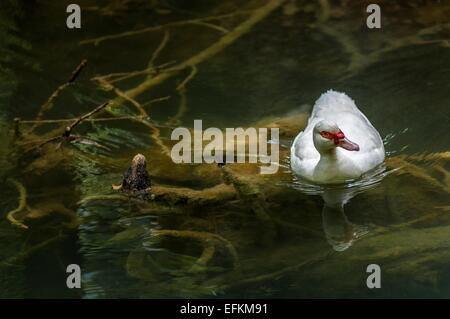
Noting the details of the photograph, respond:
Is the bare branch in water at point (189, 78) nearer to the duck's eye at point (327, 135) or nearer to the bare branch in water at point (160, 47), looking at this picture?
the bare branch in water at point (160, 47)

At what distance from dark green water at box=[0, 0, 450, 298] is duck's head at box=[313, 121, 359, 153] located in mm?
412

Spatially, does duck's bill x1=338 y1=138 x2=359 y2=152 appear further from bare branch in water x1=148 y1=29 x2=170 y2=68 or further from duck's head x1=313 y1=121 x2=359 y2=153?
bare branch in water x1=148 y1=29 x2=170 y2=68

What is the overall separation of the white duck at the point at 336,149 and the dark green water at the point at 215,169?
202 mm

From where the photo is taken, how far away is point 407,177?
28.9 feet

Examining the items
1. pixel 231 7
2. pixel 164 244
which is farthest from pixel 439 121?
pixel 231 7

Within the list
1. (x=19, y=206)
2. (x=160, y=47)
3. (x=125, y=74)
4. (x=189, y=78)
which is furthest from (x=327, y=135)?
(x=160, y=47)

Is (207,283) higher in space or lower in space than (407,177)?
lower

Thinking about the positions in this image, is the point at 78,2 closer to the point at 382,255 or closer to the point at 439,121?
the point at 439,121

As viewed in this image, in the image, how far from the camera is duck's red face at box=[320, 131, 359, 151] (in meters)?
8.81

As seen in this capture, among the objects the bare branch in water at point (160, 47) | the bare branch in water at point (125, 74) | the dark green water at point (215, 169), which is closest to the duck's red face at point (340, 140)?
the dark green water at point (215, 169)

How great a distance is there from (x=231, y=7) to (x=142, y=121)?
3427 mm

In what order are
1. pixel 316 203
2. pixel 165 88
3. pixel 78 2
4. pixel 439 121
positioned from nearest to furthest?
pixel 316 203 → pixel 439 121 → pixel 165 88 → pixel 78 2

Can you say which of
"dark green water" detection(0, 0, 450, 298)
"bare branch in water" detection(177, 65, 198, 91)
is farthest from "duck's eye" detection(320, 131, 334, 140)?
"bare branch in water" detection(177, 65, 198, 91)

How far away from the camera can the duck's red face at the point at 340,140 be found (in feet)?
28.9
